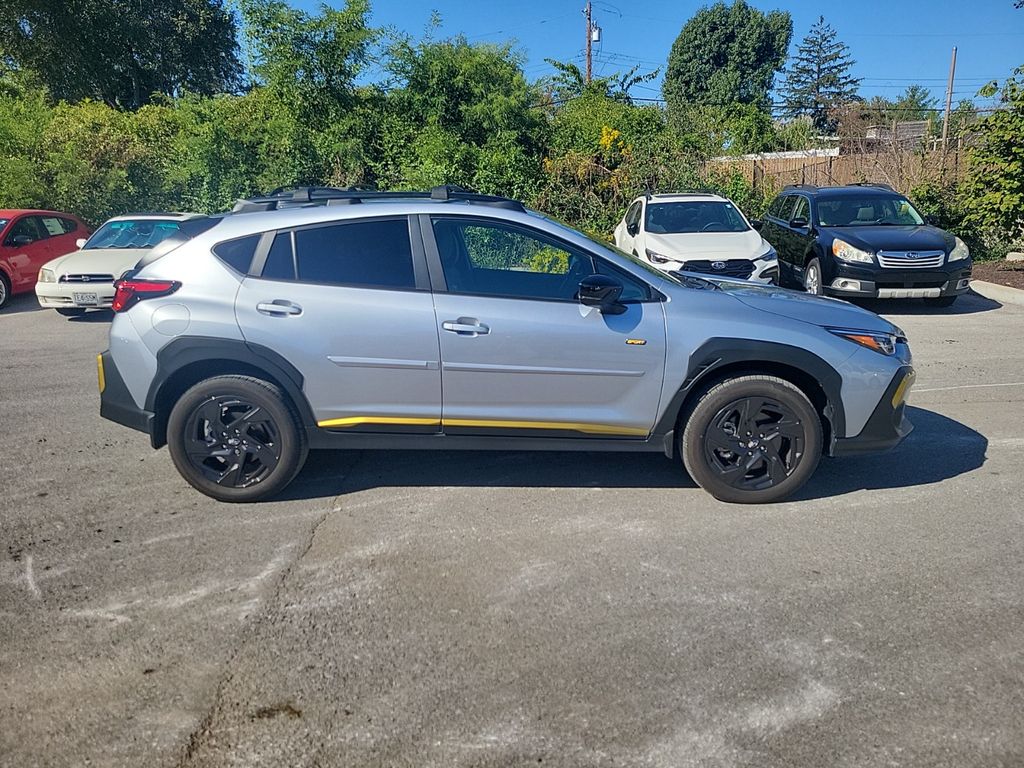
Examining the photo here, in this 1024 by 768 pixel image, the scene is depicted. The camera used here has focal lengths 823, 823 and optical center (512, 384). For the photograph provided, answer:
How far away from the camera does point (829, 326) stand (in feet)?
15.5

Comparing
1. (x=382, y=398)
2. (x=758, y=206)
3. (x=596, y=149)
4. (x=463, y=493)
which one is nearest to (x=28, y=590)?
(x=382, y=398)

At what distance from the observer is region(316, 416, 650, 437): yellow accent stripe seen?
15.3 feet

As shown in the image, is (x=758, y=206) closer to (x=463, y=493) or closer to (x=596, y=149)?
(x=596, y=149)

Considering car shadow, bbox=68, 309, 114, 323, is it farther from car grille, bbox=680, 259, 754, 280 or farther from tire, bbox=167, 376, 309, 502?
car grille, bbox=680, 259, 754, 280

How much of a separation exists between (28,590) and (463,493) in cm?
226

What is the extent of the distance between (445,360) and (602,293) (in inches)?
36.8

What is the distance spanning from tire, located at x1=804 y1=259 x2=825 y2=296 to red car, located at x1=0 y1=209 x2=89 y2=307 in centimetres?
1120

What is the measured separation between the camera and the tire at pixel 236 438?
457 centimetres

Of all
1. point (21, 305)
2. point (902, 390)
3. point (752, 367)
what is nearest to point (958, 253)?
point (902, 390)

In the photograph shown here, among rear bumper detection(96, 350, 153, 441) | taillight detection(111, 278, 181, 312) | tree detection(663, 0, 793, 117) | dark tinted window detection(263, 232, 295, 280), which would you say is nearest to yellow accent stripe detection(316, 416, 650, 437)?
dark tinted window detection(263, 232, 295, 280)

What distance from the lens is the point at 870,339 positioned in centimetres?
475

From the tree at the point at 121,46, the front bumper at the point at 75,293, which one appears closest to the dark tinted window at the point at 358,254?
the front bumper at the point at 75,293

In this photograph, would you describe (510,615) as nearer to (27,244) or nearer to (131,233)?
(131,233)

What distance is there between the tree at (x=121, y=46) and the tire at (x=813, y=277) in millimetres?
23684
